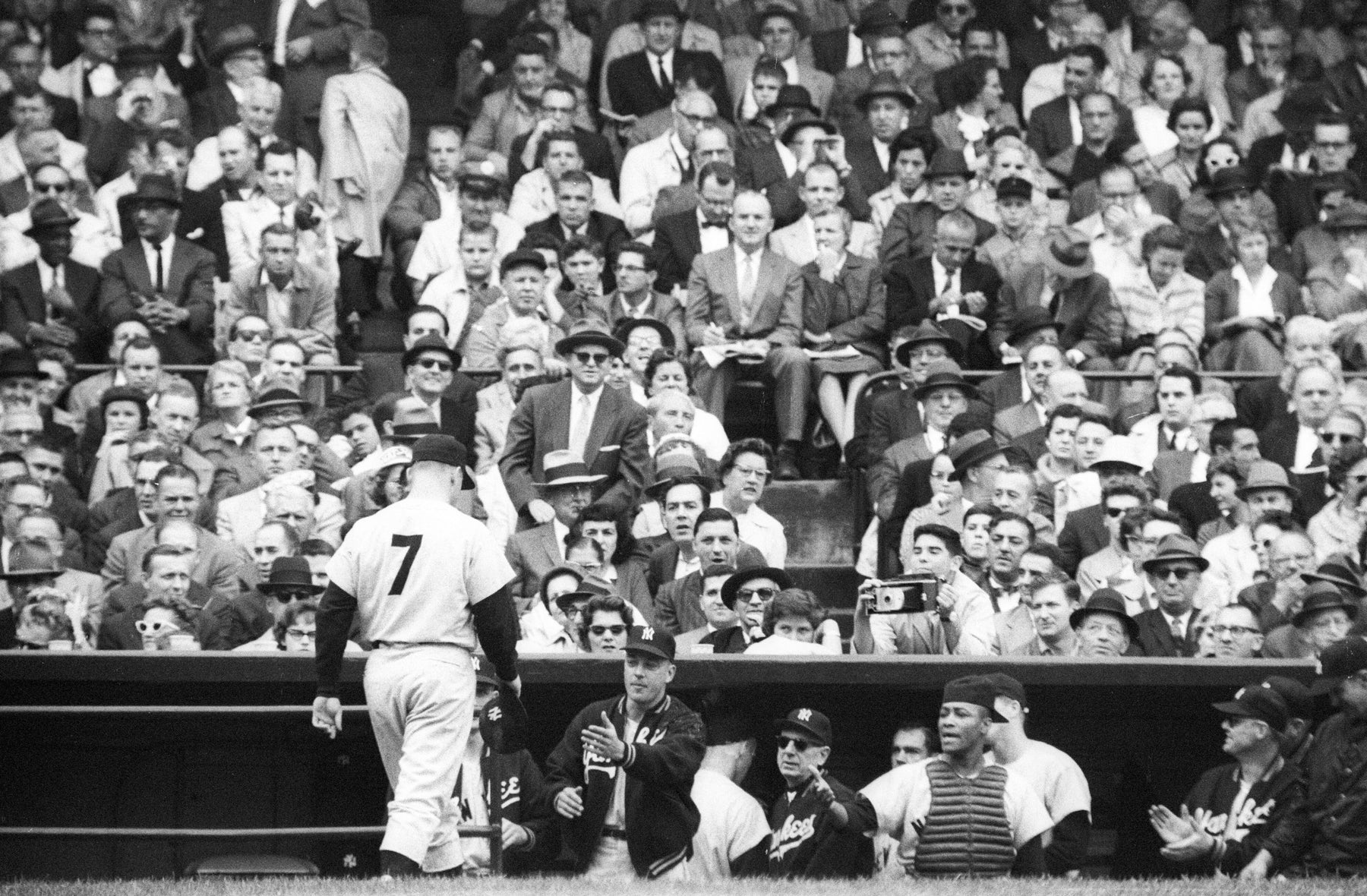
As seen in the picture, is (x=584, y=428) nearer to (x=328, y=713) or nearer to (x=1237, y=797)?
(x=1237, y=797)

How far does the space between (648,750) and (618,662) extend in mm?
1499

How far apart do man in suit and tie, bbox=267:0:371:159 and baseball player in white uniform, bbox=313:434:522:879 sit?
9.75 m

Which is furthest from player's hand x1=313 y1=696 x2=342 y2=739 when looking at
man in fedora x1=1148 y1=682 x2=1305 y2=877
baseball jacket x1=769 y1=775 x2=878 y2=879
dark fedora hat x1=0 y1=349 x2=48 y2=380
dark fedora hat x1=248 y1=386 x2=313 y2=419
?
dark fedora hat x1=0 y1=349 x2=48 y2=380

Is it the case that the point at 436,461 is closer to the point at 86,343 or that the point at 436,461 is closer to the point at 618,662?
the point at 618,662

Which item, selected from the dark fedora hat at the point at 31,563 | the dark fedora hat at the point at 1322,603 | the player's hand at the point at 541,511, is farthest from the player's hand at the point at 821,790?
the dark fedora hat at the point at 31,563

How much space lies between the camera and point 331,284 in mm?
16547

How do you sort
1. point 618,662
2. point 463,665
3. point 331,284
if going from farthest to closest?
point 331,284, point 618,662, point 463,665

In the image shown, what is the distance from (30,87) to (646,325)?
598 cm

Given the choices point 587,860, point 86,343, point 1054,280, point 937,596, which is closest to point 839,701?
point 937,596

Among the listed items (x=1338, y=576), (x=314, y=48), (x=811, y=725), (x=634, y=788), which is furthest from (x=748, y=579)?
(x=314, y=48)

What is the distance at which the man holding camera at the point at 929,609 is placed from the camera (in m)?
11.9

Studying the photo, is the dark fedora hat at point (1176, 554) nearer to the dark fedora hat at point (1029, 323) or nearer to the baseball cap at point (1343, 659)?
the baseball cap at point (1343, 659)

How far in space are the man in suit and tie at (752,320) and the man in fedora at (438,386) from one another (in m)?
1.58

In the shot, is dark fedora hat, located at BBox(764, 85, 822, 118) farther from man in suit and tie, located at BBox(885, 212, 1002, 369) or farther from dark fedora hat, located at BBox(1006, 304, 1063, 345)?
Answer: dark fedora hat, located at BBox(1006, 304, 1063, 345)
